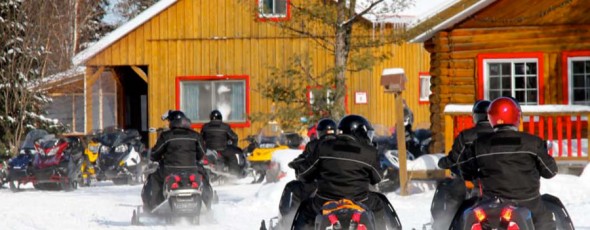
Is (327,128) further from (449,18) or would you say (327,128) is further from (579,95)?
(579,95)

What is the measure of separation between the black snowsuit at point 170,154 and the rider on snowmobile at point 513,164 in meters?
6.54

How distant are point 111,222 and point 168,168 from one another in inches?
51.9

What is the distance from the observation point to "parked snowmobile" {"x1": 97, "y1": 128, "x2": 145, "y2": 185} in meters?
25.0

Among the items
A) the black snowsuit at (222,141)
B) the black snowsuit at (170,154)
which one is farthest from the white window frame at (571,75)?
the black snowsuit at (170,154)

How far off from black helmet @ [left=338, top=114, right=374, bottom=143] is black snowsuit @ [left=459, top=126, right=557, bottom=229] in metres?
1.30

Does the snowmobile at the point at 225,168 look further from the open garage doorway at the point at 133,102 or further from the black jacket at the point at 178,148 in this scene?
the open garage doorway at the point at 133,102

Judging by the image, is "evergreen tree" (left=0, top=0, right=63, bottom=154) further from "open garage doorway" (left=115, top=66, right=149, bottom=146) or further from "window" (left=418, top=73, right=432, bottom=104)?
"window" (left=418, top=73, right=432, bottom=104)

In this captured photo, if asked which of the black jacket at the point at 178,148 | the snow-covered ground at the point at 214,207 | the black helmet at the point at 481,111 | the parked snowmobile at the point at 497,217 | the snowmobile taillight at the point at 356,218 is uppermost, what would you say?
the black helmet at the point at 481,111

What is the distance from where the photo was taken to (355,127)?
1002 cm

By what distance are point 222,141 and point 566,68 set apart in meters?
6.46

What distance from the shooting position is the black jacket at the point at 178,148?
1491 centimetres

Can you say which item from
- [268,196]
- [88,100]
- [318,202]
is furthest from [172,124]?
[88,100]

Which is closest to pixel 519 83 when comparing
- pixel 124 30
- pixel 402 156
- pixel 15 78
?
pixel 402 156

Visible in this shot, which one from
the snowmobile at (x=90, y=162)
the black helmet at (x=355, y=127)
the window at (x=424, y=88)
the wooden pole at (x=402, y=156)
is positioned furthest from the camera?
the window at (x=424, y=88)
